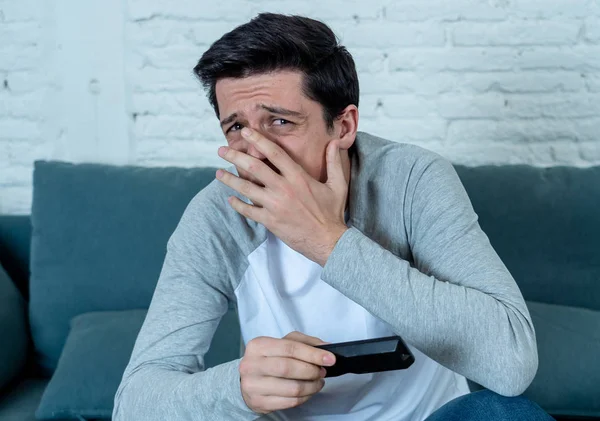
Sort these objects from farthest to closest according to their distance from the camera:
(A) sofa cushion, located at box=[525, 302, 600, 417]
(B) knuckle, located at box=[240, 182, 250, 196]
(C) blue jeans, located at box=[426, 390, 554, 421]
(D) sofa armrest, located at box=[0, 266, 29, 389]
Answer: (D) sofa armrest, located at box=[0, 266, 29, 389]
(A) sofa cushion, located at box=[525, 302, 600, 417]
(B) knuckle, located at box=[240, 182, 250, 196]
(C) blue jeans, located at box=[426, 390, 554, 421]

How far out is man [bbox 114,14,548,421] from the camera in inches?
36.8

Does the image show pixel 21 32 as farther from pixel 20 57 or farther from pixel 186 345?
pixel 186 345

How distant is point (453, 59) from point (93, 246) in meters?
1.07

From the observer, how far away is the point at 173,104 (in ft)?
6.04

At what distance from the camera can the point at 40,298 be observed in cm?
164

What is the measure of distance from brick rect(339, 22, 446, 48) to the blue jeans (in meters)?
1.11

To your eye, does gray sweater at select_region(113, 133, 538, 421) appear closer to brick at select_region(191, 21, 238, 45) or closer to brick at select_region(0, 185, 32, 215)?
brick at select_region(191, 21, 238, 45)

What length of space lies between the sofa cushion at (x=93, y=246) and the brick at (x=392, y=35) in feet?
1.93

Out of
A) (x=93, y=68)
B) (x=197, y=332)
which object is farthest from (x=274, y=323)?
(x=93, y=68)

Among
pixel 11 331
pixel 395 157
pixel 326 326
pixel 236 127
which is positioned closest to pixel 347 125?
pixel 395 157

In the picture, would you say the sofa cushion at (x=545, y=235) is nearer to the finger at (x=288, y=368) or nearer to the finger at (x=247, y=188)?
the finger at (x=247, y=188)

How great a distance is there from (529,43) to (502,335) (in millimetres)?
1139

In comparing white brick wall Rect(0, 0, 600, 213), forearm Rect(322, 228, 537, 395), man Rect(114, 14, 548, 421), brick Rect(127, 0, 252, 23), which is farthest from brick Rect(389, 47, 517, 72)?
forearm Rect(322, 228, 537, 395)

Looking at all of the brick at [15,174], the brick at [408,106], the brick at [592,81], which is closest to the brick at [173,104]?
the brick at [15,174]
